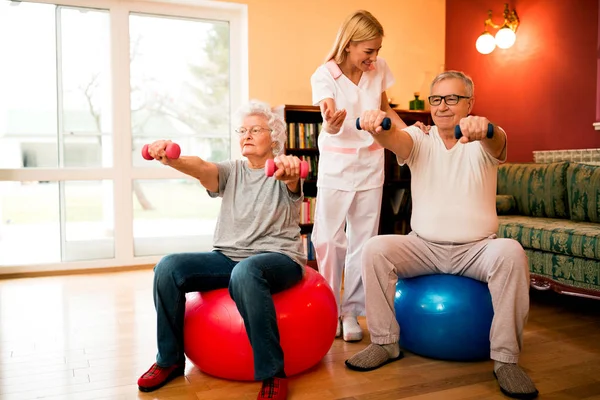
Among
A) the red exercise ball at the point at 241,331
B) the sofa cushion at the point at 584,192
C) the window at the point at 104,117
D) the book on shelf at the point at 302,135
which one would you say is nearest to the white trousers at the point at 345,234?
the red exercise ball at the point at 241,331

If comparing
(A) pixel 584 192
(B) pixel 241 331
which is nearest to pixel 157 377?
(B) pixel 241 331

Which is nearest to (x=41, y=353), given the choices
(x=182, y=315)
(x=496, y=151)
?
(x=182, y=315)

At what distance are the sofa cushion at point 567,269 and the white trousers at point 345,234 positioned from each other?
1.22m

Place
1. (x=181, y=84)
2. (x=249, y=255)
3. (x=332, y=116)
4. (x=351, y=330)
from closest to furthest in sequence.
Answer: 1. (x=249, y=255)
2. (x=332, y=116)
3. (x=351, y=330)
4. (x=181, y=84)

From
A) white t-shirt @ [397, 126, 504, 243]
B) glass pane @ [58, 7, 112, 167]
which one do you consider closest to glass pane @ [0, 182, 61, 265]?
glass pane @ [58, 7, 112, 167]

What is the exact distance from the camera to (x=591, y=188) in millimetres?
3357

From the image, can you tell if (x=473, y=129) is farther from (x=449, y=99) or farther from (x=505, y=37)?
(x=505, y=37)

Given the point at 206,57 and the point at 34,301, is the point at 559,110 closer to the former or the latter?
the point at 206,57

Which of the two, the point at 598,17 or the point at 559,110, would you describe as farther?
the point at 559,110

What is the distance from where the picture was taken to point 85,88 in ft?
14.7

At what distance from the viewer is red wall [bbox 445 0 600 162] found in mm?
4043

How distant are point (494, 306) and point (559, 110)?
2851 millimetres

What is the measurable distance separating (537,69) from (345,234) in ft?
9.19

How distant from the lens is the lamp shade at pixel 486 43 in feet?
15.4
